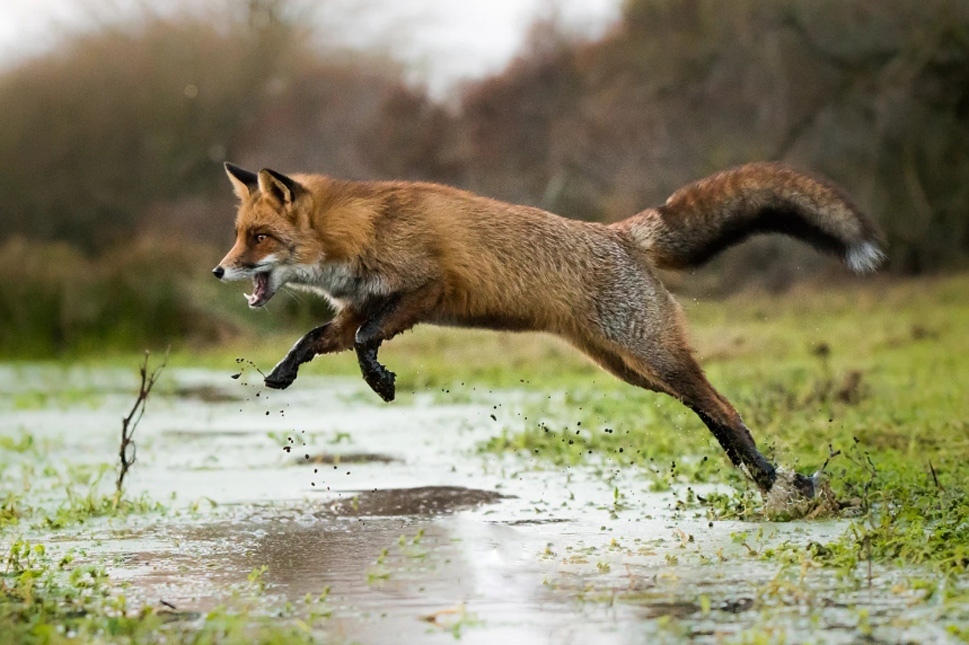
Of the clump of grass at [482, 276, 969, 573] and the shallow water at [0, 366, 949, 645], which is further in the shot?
the clump of grass at [482, 276, 969, 573]

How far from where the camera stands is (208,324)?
81.4 feet

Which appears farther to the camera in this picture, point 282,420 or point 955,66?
point 955,66

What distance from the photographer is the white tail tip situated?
784cm

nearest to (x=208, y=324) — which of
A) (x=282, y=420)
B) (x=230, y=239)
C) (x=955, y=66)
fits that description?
(x=230, y=239)

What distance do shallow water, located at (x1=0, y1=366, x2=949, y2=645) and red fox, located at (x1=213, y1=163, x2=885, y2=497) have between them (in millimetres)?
911

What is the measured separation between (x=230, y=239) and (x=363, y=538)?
27214 millimetres

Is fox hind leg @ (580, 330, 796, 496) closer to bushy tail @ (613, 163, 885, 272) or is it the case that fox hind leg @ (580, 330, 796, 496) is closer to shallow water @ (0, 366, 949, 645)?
shallow water @ (0, 366, 949, 645)

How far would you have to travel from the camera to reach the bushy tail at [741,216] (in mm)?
8055

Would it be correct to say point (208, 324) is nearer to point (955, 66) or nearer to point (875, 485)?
point (955, 66)

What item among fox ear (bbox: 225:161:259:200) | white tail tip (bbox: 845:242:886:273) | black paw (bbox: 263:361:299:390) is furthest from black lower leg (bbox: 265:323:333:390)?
white tail tip (bbox: 845:242:886:273)

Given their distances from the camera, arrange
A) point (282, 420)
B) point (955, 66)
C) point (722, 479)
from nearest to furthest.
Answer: point (722, 479)
point (282, 420)
point (955, 66)

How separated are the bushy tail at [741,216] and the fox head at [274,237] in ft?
6.94

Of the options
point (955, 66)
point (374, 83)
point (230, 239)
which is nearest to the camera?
point (955, 66)

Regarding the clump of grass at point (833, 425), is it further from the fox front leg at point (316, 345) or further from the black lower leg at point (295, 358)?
the black lower leg at point (295, 358)
